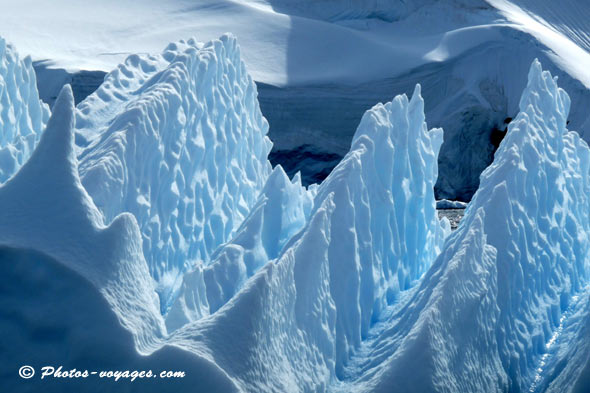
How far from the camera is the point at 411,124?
8.83m

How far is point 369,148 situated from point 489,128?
11.5 meters

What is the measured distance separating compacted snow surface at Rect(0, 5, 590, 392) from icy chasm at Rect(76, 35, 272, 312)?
0.07 feet

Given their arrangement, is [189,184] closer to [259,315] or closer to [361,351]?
[361,351]

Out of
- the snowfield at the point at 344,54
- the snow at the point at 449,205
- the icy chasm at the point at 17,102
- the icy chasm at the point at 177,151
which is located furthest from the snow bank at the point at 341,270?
the snowfield at the point at 344,54

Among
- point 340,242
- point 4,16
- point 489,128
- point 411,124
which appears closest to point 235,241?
point 340,242

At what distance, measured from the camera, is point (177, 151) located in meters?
8.89

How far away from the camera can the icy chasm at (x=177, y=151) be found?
8.09m

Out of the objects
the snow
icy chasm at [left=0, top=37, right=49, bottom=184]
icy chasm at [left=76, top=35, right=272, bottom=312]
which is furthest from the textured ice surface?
the snow

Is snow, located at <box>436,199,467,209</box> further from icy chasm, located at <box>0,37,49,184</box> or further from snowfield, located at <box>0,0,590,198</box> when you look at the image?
icy chasm, located at <box>0,37,49,184</box>

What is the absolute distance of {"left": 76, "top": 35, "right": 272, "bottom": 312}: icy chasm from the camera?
8094 mm

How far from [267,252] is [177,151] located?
4.66 feet

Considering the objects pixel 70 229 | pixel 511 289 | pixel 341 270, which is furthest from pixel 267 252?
pixel 70 229

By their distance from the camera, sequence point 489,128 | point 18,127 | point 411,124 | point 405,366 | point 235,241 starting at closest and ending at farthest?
point 405,366 → point 235,241 → point 411,124 → point 18,127 → point 489,128

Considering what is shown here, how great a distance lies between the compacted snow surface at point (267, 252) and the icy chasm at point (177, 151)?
21mm
